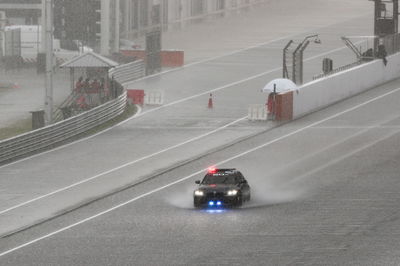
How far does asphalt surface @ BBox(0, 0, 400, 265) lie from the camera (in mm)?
32000

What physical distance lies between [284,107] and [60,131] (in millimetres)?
10164

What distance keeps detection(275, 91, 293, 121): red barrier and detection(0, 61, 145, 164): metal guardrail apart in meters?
7.25

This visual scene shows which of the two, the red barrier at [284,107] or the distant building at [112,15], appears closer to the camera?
the red barrier at [284,107]

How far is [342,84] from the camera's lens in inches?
2478

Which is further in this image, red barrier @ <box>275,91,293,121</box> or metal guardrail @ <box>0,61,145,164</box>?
red barrier @ <box>275,91,293,121</box>

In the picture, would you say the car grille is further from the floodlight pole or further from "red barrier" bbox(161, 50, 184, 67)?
"red barrier" bbox(161, 50, 184, 67)

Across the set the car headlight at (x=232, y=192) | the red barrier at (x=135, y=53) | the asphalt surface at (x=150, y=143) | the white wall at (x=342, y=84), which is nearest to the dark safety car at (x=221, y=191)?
the car headlight at (x=232, y=192)

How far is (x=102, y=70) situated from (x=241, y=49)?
2001 centimetres

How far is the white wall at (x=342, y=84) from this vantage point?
5861 cm

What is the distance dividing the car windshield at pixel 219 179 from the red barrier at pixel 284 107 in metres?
17.6

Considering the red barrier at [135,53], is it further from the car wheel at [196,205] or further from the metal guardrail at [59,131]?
the car wheel at [196,205]

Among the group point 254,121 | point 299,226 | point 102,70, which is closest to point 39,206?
point 299,226

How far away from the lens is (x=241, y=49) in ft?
283

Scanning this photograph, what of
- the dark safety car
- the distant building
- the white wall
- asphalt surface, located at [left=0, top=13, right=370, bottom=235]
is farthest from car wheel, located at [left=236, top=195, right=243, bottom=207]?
the distant building
